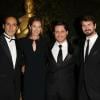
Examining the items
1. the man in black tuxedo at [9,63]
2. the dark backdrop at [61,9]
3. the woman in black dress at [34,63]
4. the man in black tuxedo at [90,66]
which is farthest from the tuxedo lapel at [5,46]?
the dark backdrop at [61,9]

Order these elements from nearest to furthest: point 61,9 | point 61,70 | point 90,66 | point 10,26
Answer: point 90,66 → point 10,26 → point 61,70 → point 61,9

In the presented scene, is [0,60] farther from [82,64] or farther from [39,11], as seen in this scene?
[39,11]

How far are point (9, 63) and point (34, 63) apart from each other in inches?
12.2

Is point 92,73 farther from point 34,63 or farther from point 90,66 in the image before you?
point 34,63

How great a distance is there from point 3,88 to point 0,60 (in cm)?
30

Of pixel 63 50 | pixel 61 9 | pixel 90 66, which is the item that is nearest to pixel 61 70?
pixel 63 50

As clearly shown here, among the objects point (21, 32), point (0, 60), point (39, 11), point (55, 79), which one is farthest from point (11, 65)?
point (39, 11)

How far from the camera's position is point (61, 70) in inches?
160

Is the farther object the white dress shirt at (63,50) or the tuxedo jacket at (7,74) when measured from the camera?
the white dress shirt at (63,50)

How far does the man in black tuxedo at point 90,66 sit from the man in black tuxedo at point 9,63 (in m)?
0.68

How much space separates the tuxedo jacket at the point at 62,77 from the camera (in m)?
4.07

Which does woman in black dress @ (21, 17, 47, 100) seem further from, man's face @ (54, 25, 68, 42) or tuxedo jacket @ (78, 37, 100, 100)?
tuxedo jacket @ (78, 37, 100, 100)

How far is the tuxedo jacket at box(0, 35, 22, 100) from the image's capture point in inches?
153

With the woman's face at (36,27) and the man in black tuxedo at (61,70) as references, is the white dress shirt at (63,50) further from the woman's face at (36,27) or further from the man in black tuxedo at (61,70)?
the woman's face at (36,27)
